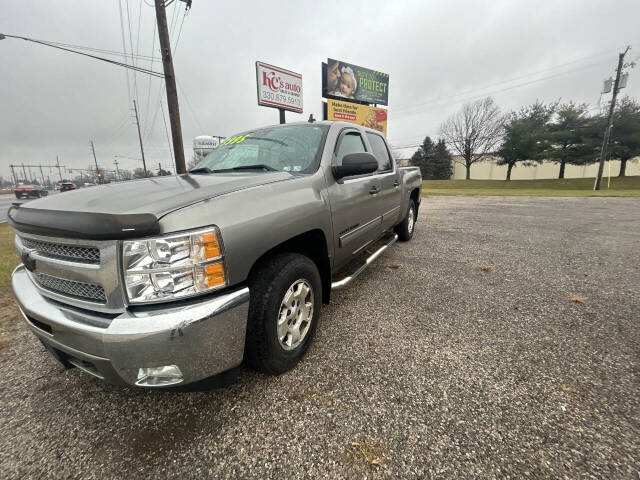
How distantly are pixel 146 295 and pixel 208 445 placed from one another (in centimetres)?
87

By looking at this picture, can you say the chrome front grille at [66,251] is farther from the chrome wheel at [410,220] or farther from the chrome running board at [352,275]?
the chrome wheel at [410,220]

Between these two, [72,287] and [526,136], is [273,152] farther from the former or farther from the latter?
[526,136]

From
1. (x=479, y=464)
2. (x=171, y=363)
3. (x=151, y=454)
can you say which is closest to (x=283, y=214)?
(x=171, y=363)

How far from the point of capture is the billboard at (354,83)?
18266 mm

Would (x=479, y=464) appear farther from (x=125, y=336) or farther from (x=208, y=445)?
(x=125, y=336)

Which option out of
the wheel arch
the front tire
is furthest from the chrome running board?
the front tire

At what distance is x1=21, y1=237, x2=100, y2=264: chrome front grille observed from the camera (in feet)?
4.37

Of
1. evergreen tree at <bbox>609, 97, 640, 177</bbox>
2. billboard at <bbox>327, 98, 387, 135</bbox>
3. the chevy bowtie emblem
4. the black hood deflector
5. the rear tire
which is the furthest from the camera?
evergreen tree at <bbox>609, 97, 640, 177</bbox>

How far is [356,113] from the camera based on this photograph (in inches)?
785

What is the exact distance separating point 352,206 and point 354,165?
1.57 feet

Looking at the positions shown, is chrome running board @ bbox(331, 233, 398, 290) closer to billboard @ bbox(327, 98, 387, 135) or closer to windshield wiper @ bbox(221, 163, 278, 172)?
windshield wiper @ bbox(221, 163, 278, 172)

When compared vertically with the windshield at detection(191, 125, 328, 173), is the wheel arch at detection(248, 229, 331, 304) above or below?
below

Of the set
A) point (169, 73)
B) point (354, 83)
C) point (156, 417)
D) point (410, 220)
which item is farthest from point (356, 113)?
point (156, 417)

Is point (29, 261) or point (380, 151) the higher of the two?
point (380, 151)
